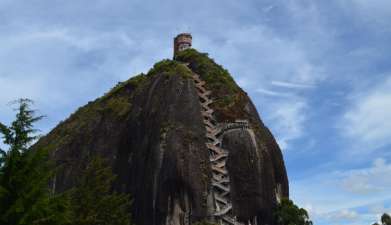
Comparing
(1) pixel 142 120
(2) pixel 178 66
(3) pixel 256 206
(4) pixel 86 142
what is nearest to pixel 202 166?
(3) pixel 256 206

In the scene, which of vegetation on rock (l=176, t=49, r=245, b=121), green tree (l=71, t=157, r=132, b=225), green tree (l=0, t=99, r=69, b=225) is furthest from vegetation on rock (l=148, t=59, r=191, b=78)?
green tree (l=0, t=99, r=69, b=225)

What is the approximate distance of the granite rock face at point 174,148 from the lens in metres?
41.5

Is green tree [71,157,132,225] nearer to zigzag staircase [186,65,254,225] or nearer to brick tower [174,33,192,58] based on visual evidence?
zigzag staircase [186,65,254,225]

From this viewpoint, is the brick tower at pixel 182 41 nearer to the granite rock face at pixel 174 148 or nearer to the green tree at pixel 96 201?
the granite rock face at pixel 174 148

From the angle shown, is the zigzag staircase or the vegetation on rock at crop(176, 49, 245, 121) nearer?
the zigzag staircase

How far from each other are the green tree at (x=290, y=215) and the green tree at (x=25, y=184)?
28838 mm

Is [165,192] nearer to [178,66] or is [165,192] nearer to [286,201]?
[286,201]

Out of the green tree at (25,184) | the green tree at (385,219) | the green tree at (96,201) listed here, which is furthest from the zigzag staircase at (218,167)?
the green tree at (25,184)

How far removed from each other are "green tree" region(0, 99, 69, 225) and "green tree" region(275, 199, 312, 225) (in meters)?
28.8

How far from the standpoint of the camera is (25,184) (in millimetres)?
15070

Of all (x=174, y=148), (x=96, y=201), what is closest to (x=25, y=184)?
(x=96, y=201)

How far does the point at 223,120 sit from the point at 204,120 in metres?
1.84

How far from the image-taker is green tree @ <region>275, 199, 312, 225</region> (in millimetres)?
41656

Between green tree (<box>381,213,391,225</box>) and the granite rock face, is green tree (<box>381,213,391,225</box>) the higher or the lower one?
the lower one
